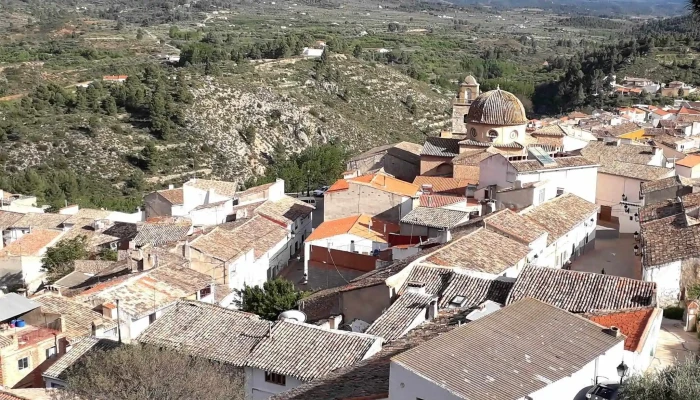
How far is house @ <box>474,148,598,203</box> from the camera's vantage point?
28.0 m

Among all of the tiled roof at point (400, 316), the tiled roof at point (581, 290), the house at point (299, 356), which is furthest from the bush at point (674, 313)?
the house at point (299, 356)

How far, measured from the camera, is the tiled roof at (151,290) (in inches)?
765

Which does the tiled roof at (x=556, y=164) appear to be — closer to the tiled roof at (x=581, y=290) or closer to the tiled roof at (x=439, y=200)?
the tiled roof at (x=439, y=200)

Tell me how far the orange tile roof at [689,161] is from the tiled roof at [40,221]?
25718 millimetres

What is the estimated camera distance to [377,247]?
26234 millimetres

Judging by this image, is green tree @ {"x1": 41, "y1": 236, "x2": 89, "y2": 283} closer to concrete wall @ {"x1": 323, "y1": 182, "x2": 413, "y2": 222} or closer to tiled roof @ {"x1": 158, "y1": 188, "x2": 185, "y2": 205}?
tiled roof @ {"x1": 158, "y1": 188, "x2": 185, "y2": 205}

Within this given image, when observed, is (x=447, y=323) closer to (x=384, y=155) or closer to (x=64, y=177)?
(x=384, y=155)

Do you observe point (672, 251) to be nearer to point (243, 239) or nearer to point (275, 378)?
point (275, 378)

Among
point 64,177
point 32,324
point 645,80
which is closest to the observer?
point 32,324

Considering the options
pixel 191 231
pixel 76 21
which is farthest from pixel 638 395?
pixel 76 21

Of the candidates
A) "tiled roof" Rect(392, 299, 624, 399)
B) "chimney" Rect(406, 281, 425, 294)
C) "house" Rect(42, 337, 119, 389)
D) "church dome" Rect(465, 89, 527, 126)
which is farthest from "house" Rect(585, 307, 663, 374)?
"church dome" Rect(465, 89, 527, 126)

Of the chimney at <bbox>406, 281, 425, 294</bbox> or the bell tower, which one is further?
the bell tower

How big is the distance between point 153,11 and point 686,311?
148104 millimetres

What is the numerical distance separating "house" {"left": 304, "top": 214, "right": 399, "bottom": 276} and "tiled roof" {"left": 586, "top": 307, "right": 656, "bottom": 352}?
1012cm
